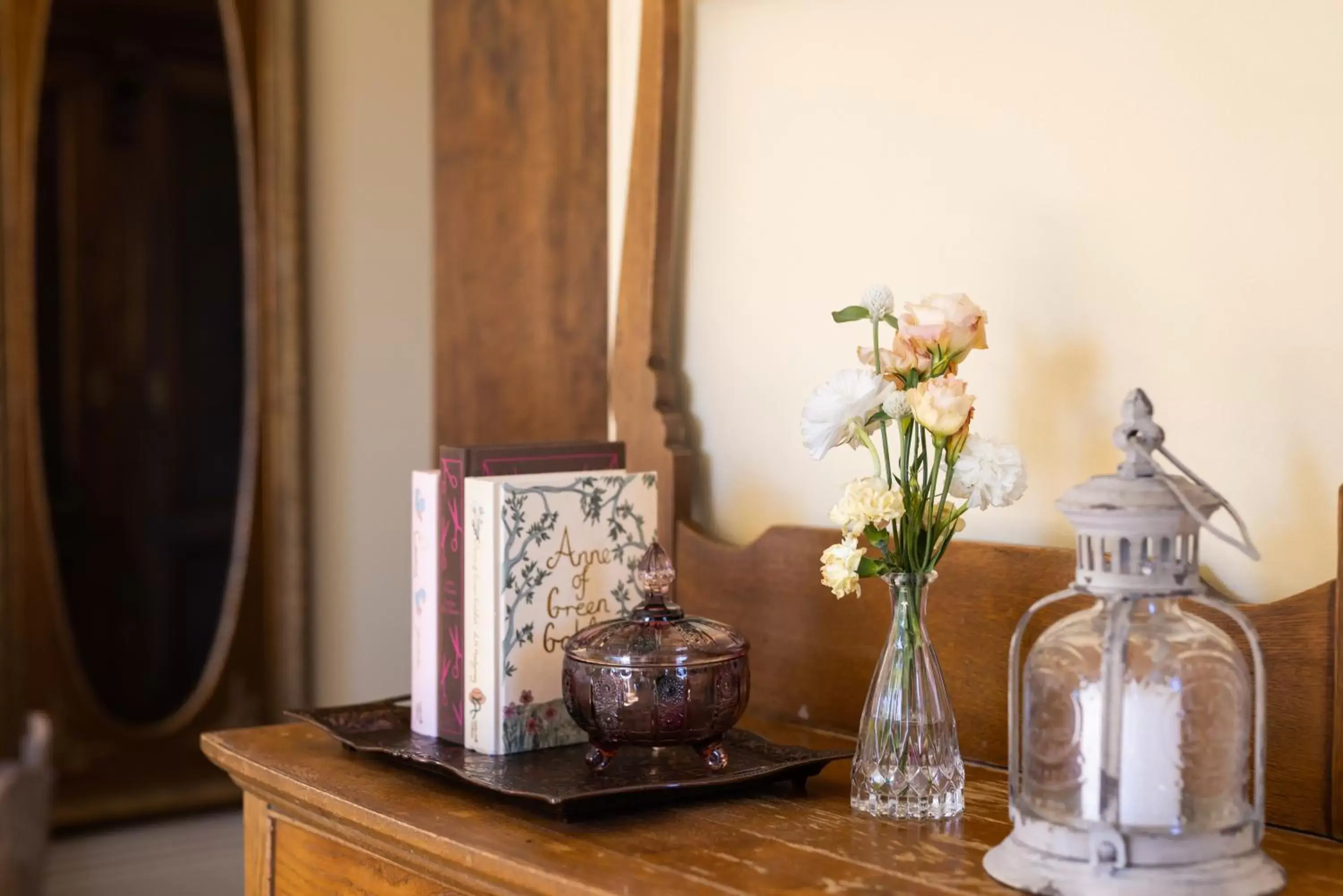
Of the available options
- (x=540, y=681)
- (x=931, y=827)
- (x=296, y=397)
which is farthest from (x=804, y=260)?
(x=296, y=397)

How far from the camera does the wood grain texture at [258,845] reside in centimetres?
121

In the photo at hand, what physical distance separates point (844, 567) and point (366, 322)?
1.84m

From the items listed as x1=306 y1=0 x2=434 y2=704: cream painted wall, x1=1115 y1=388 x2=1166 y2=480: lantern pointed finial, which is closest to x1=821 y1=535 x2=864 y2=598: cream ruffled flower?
x1=1115 y1=388 x2=1166 y2=480: lantern pointed finial

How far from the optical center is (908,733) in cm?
101

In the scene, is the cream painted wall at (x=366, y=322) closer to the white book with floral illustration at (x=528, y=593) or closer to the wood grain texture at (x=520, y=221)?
the wood grain texture at (x=520, y=221)

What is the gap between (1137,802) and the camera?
80 centimetres

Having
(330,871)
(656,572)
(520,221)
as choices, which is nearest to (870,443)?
(656,572)

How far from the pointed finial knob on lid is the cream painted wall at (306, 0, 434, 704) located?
159cm

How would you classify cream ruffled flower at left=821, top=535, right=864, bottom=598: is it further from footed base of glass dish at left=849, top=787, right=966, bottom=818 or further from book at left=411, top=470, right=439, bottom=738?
book at left=411, top=470, right=439, bottom=738

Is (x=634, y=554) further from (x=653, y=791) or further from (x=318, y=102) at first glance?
(x=318, y=102)

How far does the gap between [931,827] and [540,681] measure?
349mm

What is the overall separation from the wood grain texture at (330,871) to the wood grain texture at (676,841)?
0.01 metres

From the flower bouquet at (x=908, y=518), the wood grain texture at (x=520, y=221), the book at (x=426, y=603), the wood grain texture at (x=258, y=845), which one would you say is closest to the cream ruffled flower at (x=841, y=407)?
the flower bouquet at (x=908, y=518)

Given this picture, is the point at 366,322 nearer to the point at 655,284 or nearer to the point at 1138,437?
the point at 655,284
